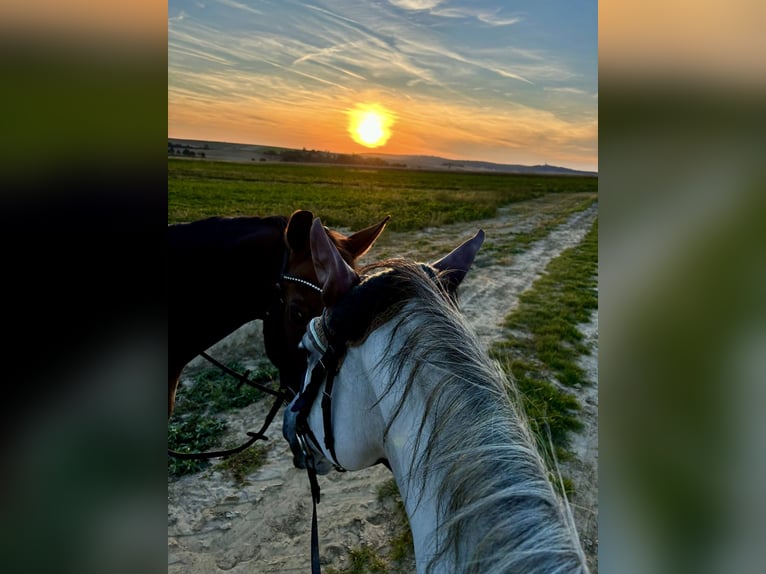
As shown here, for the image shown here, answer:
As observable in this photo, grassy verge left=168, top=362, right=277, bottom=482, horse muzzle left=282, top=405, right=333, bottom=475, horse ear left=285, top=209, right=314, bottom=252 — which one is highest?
horse ear left=285, top=209, right=314, bottom=252

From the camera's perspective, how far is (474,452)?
1070 mm

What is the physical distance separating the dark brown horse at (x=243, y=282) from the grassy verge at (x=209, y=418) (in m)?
1.80

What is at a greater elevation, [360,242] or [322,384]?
[360,242]

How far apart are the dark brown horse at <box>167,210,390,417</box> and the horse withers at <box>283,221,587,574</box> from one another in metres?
0.71

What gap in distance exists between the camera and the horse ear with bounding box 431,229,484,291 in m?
1.72

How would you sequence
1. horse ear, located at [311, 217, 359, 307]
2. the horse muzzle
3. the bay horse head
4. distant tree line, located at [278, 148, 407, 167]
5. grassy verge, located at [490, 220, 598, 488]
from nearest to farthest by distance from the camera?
horse ear, located at [311, 217, 359, 307] → the horse muzzle → the bay horse head → grassy verge, located at [490, 220, 598, 488] → distant tree line, located at [278, 148, 407, 167]

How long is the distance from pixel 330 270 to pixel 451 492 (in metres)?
0.74

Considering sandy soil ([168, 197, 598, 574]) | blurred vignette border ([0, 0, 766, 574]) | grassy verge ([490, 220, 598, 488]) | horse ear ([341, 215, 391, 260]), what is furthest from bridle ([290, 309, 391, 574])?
grassy verge ([490, 220, 598, 488])

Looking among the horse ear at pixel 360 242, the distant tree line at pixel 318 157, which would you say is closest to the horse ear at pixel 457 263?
the horse ear at pixel 360 242
